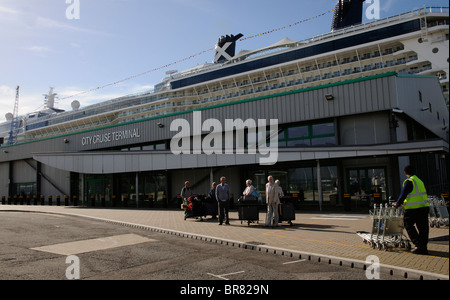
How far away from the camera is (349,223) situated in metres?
11.8

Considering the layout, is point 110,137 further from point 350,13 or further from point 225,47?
point 350,13

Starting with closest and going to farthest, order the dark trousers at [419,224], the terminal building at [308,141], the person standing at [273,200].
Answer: the dark trousers at [419,224] < the person standing at [273,200] < the terminal building at [308,141]

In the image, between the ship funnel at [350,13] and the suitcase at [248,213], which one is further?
the ship funnel at [350,13]

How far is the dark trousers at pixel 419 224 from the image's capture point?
6684 millimetres

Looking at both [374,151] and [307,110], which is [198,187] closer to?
[307,110]

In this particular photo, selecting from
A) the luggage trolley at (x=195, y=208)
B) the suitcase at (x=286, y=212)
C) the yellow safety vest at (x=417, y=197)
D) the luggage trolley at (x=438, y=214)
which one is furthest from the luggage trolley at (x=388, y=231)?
the luggage trolley at (x=195, y=208)

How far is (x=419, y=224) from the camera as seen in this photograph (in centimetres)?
673

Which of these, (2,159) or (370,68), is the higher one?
(370,68)

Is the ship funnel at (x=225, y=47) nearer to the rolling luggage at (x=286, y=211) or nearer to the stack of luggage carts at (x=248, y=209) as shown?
the stack of luggage carts at (x=248, y=209)

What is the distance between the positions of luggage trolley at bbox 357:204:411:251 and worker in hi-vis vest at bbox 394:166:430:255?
0.33m

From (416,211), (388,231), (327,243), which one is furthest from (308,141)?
(416,211)

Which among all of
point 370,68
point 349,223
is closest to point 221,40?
point 370,68

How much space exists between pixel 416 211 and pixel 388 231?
0.75 metres
